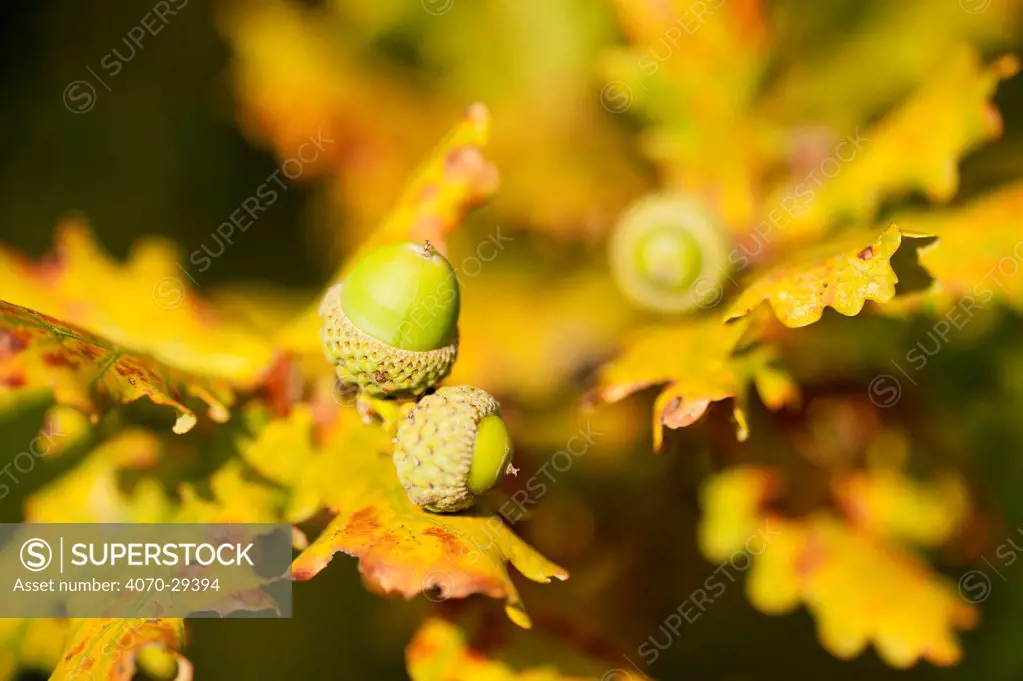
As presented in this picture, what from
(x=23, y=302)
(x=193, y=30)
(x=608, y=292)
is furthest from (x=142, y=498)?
(x=193, y=30)

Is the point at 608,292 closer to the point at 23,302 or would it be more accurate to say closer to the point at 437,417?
the point at 437,417

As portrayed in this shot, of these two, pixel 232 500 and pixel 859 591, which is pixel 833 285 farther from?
pixel 232 500

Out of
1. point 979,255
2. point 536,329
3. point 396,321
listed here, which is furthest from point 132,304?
point 979,255

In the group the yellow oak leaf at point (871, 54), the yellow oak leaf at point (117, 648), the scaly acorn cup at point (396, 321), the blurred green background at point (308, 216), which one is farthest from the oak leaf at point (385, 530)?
the yellow oak leaf at point (871, 54)

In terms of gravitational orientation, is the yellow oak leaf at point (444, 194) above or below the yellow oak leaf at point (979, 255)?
below

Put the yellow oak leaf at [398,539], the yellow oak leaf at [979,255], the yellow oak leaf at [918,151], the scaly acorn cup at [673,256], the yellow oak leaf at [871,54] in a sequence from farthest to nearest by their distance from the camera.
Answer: the yellow oak leaf at [871,54] < the scaly acorn cup at [673,256] < the yellow oak leaf at [918,151] < the yellow oak leaf at [979,255] < the yellow oak leaf at [398,539]

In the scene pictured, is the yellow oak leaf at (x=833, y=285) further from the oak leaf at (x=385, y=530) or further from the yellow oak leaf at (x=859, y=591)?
the yellow oak leaf at (x=859, y=591)

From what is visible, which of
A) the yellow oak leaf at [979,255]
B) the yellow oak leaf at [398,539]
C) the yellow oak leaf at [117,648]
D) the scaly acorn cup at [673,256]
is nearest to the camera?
the yellow oak leaf at [398,539]
